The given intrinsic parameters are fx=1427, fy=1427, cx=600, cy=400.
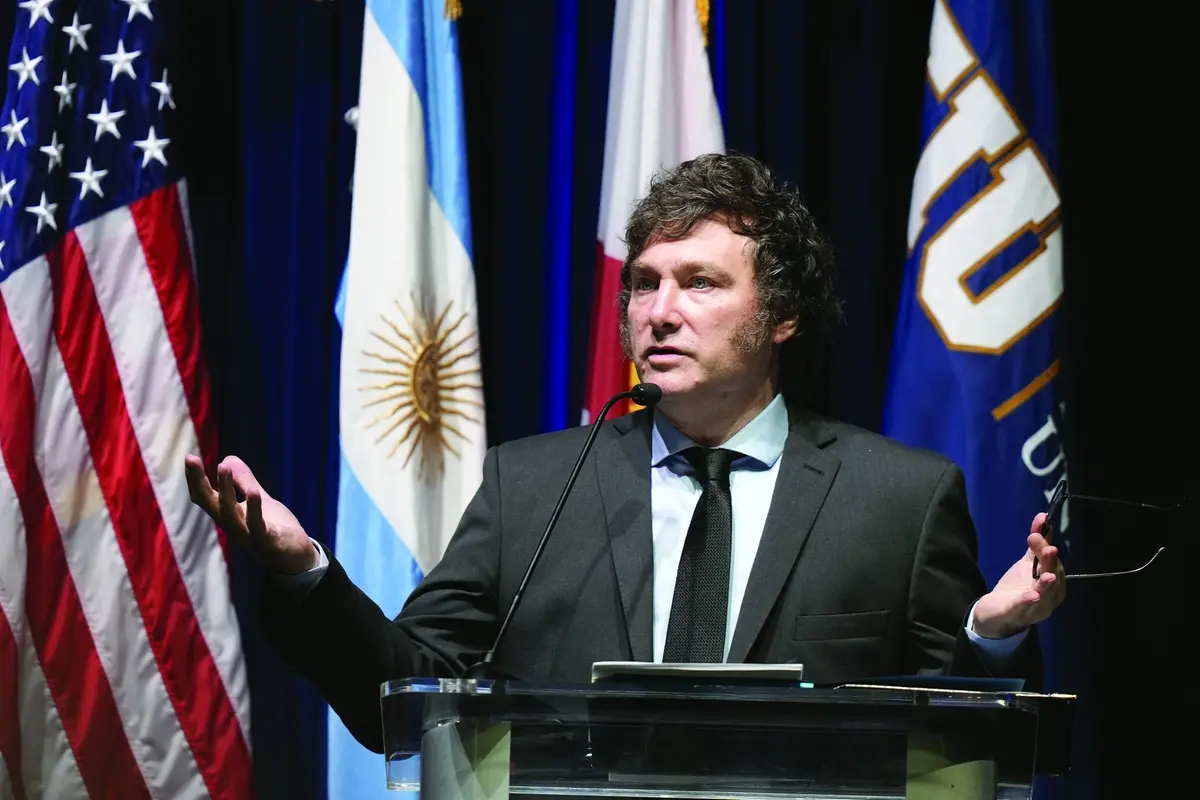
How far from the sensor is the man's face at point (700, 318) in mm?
2623

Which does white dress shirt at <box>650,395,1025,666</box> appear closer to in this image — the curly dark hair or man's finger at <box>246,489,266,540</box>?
Result: the curly dark hair

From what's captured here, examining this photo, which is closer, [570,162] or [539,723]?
[539,723]

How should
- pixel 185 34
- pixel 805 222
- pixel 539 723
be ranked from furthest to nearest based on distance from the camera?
pixel 185 34 < pixel 805 222 < pixel 539 723

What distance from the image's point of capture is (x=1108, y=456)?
350 centimetres

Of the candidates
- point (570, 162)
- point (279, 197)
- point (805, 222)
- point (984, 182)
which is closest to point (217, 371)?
point (279, 197)

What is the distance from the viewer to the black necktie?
7.80ft

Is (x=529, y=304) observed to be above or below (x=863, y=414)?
above

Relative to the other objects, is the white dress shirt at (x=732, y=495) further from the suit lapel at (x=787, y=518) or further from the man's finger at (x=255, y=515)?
the man's finger at (x=255, y=515)

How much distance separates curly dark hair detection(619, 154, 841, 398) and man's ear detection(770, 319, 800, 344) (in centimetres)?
1

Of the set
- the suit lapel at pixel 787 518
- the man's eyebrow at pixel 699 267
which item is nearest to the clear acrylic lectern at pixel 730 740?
the suit lapel at pixel 787 518

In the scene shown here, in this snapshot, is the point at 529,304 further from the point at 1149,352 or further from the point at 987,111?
the point at 1149,352

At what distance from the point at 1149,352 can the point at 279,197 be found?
226cm

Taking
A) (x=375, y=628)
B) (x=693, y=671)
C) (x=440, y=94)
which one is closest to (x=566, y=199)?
(x=440, y=94)

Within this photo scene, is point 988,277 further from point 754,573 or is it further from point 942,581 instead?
point 754,573
